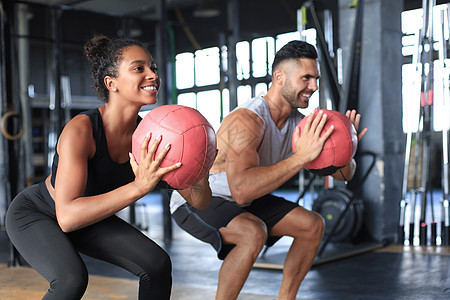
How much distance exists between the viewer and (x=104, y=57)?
1961mm

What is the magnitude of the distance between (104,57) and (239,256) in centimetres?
94

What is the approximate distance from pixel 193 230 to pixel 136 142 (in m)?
0.79

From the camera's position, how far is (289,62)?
2488 millimetres

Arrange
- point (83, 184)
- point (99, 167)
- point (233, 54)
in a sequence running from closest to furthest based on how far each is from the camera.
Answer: point (83, 184) < point (99, 167) < point (233, 54)

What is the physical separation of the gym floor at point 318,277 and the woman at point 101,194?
4.29ft

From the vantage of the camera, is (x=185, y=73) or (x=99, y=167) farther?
(x=185, y=73)

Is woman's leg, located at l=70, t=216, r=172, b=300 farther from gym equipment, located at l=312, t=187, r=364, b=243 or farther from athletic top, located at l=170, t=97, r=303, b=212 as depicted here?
gym equipment, located at l=312, t=187, r=364, b=243

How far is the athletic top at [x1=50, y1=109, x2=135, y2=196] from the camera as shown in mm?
1874

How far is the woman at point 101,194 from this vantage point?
1.67 meters

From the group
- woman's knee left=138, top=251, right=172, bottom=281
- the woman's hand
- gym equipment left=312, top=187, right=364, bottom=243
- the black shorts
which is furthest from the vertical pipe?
the woman's hand

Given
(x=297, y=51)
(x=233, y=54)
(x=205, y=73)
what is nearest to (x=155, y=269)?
(x=297, y=51)

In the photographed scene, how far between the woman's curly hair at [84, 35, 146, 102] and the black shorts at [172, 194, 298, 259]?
0.71 metres

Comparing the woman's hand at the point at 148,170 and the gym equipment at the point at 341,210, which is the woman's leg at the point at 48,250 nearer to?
the woman's hand at the point at 148,170

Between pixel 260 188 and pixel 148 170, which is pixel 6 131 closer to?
pixel 260 188
